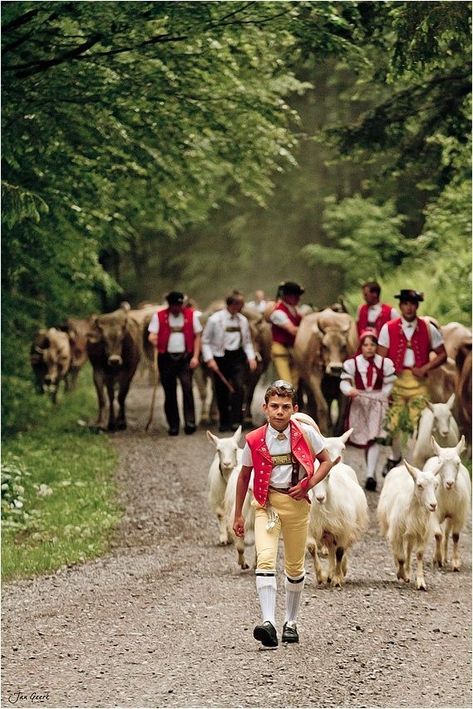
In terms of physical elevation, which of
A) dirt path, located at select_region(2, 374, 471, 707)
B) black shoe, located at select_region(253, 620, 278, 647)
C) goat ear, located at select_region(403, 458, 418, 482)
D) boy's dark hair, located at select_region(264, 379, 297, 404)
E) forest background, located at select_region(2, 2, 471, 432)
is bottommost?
dirt path, located at select_region(2, 374, 471, 707)

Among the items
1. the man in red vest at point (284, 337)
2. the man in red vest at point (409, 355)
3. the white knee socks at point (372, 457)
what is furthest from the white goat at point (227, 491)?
the man in red vest at point (284, 337)

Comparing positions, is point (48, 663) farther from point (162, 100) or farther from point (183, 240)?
point (183, 240)

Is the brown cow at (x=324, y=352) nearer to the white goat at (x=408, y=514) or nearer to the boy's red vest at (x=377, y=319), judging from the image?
the boy's red vest at (x=377, y=319)

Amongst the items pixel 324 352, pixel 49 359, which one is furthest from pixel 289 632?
pixel 49 359

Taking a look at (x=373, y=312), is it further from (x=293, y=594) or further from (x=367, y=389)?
(x=293, y=594)

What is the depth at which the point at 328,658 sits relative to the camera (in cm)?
982

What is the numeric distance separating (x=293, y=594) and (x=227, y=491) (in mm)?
4103

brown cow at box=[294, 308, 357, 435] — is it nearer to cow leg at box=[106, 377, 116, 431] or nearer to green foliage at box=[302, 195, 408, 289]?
cow leg at box=[106, 377, 116, 431]

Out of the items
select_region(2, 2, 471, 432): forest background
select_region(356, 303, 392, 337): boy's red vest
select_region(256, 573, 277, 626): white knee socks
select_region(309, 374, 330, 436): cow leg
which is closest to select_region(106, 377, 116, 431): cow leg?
select_region(2, 2, 471, 432): forest background

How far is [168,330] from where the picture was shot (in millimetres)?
22359

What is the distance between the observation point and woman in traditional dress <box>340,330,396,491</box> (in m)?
15.1

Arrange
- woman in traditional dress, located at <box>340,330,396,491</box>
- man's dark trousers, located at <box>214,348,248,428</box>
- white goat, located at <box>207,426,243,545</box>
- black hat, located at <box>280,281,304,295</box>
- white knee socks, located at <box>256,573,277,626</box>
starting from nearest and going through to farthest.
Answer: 1. white knee socks, located at <box>256,573,277,626</box>
2. white goat, located at <box>207,426,243,545</box>
3. woman in traditional dress, located at <box>340,330,396,491</box>
4. black hat, located at <box>280,281,304,295</box>
5. man's dark trousers, located at <box>214,348,248,428</box>

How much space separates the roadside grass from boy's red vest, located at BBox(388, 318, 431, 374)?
11.2ft

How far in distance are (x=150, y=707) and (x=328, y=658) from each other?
4.74 ft
